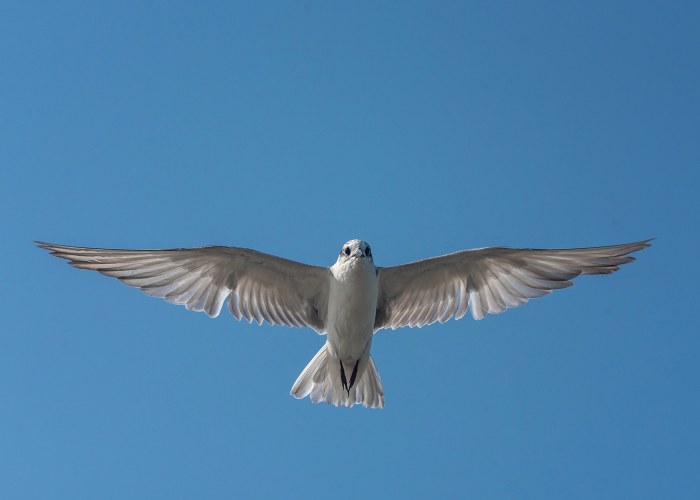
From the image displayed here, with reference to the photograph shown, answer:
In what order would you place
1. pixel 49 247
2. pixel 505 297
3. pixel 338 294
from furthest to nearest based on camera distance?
pixel 505 297
pixel 338 294
pixel 49 247

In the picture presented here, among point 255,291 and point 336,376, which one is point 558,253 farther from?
point 255,291

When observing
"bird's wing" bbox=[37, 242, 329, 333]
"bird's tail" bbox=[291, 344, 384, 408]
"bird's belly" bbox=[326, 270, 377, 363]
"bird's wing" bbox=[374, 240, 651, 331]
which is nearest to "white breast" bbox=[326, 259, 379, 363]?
"bird's belly" bbox=[326, 270, 377, 363]

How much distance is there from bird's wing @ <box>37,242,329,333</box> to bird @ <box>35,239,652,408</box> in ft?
0.05

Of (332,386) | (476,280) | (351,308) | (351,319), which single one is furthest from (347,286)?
(476,280)

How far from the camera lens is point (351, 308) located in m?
Result: 10.9

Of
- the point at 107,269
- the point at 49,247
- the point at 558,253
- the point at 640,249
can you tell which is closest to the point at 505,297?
the point at 558,253

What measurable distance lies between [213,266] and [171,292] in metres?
0.70

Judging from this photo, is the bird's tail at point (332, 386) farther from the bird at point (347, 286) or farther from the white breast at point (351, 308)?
the white breast at point (351, 308)

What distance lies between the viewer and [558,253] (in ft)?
36.9

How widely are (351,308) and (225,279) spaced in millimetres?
2020

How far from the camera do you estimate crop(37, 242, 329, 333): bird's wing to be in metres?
11.0

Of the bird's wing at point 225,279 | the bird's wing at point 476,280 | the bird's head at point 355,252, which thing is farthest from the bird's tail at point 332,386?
the bird's head at point 355,252

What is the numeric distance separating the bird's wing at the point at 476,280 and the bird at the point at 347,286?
0.01 m

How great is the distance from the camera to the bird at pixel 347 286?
1092 centimetres
